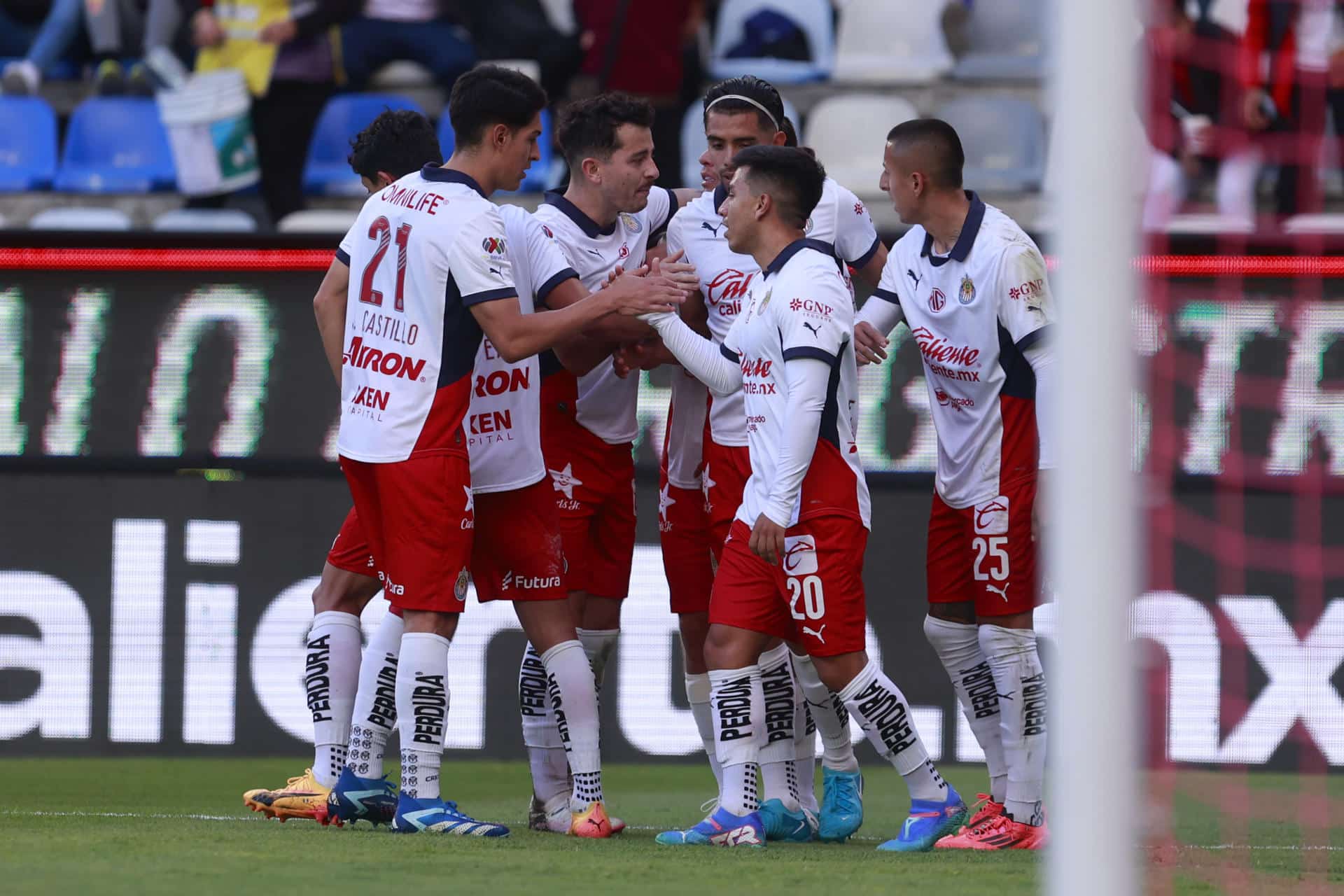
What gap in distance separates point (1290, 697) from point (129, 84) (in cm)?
629

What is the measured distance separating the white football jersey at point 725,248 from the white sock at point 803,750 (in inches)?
28.0

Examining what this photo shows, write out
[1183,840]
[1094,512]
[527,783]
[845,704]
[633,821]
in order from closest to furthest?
1. [1094,512]
2. [845,704]
3. [1183,840]
4. [633,821]
5. [527,783]

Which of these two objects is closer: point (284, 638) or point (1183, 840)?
point (1183, 840)

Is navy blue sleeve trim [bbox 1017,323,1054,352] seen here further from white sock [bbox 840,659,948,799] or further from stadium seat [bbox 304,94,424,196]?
stadium seat [bbox 304,94,424,196]

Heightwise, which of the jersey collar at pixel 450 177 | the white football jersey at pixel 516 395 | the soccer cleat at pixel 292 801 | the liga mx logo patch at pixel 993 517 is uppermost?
the jersey collar at pixel 450 177

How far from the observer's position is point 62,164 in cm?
894

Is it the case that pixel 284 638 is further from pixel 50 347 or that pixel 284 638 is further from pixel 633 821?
pixel 633 821

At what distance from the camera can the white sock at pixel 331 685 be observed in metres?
5.16

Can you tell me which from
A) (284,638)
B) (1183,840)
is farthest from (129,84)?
(1183,840)

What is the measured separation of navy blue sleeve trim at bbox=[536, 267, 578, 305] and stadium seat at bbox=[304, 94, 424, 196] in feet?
13.9

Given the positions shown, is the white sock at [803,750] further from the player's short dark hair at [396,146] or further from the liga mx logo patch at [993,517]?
the player's short dark hair at [396,146]

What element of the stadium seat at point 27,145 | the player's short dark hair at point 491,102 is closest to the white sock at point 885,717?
the player's short dark hair at point 491,102

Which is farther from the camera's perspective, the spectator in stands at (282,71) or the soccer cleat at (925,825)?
the spectator in stands at (282,71)

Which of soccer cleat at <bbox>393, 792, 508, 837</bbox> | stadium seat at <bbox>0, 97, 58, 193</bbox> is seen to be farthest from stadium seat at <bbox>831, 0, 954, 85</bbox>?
soccer cleat at <bbox>393, 792, 508, 837</bbox>
